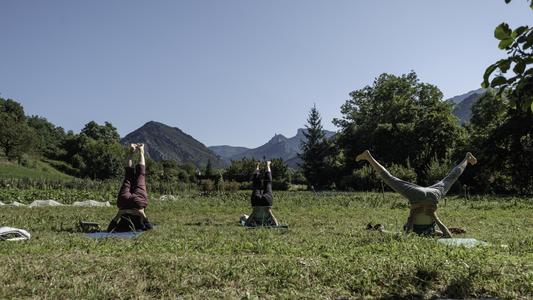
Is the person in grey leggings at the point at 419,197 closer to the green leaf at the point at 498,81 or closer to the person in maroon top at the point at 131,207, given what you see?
the person in maroon top at the point at 131,207

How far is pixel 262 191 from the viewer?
12336 mm

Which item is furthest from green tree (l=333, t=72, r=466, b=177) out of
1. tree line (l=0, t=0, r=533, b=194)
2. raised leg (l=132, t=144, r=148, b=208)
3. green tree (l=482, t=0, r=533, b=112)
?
green tree (l=482, t=0, r=533, b=112)

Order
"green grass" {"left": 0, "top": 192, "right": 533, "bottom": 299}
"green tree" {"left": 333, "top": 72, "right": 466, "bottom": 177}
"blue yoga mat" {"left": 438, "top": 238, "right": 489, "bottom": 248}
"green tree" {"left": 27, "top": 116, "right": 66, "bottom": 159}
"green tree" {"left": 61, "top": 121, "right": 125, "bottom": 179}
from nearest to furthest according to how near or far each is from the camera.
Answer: "green grass" {"left": 0, "top": 192, "right": 533, "bottom": 299} < "blue yoga mat" {"left": 438, "top": 238, "right": 489, "bottom": 248} < "green tree" {"left": 333, "top": 72, "right": 466, "bottom": 177} < "green tree" {"left": 61, "top": 121, "right": 125, "bottom": 179} < "green tree" {"left": 27, "top": 116, "right": 66, "bottom": 159}

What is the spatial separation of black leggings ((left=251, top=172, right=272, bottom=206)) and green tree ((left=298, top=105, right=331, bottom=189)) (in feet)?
144

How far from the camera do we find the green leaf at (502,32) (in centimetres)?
293

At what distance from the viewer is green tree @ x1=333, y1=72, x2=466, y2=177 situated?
4919cm

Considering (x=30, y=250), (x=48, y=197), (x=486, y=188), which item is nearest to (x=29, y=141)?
(x=48, y=197)

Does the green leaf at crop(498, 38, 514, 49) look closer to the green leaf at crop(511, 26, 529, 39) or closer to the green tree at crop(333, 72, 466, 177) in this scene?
the green leaf at crop(511, 26, 529, 39)

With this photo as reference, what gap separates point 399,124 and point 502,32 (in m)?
50.2

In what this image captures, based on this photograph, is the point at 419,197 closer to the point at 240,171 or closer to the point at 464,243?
the point at 464,243

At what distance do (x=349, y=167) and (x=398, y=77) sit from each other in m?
16.6

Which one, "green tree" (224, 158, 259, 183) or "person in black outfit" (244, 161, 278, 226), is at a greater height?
"green tree" (224, 158, 259, 183)

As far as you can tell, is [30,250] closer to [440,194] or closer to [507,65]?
[507,65]

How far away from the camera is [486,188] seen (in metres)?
38.1
